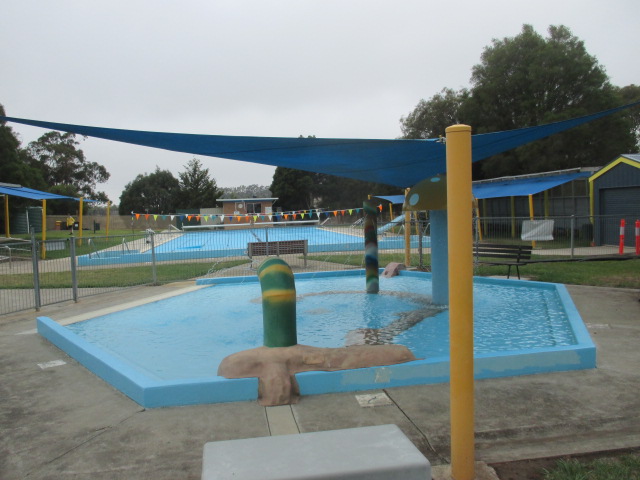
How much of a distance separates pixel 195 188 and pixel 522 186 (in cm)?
5347

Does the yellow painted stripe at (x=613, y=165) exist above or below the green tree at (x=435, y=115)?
below

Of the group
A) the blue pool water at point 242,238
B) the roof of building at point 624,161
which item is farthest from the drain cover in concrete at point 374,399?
the roof of building at point 624,161

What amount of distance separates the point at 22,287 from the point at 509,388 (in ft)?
39.7

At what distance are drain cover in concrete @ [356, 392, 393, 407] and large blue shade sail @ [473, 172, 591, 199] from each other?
15.6 meters

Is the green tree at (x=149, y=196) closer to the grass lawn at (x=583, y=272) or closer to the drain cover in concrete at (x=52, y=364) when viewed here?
the grass lawn at (x=583, y=272)

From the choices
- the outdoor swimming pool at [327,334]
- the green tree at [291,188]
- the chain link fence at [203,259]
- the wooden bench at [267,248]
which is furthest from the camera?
the green tree at [291,188]

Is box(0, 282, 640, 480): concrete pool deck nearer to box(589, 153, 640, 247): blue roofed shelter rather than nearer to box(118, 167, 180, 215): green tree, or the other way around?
box(589, 153, 640, 247): blue roofed shelter

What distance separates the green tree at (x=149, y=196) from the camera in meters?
71.6

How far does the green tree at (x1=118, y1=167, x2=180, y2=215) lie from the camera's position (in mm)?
71562

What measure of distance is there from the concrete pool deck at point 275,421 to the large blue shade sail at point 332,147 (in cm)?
289

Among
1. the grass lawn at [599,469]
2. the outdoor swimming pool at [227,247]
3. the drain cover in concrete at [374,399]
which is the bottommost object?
the grass lawn at [599,469]

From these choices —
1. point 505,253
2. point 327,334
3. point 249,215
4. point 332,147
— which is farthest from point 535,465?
point 249,215

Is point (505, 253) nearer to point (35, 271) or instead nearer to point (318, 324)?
point (318, 324)

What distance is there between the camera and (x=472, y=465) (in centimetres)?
307
